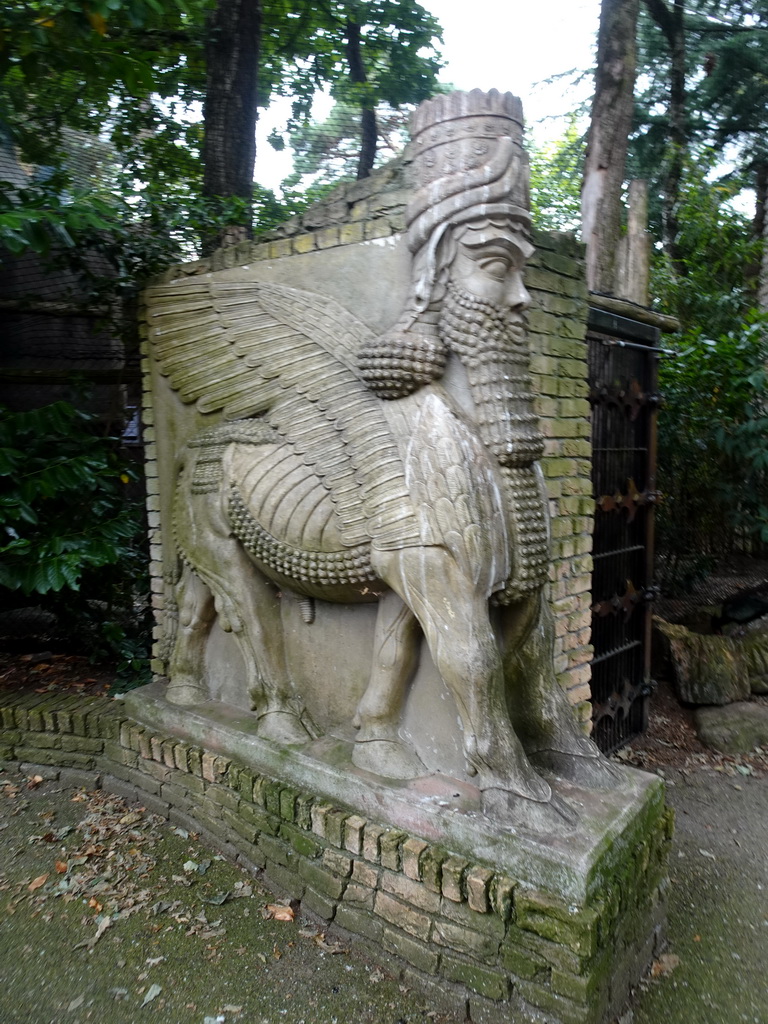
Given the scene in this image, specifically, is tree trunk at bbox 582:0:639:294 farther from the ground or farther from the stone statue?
the ground

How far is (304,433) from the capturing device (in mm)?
2770

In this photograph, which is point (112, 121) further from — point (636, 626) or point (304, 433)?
point (636, 626)

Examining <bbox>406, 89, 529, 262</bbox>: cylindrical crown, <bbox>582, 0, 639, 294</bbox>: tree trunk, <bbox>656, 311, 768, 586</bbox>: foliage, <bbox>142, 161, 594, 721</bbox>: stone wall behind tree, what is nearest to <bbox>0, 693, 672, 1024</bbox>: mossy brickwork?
<bbox>142, 161, 594, 721</bbox>: stone wall behind tree

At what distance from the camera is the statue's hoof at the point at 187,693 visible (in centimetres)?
341

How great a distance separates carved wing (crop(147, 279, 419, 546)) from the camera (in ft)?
8.21

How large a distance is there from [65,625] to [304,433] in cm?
298

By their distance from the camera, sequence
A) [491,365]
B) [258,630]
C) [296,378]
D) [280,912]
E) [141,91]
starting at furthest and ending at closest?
[141,91], [258,630], [296,378], [280,912], [491,365]

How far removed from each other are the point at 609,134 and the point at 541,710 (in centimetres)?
550

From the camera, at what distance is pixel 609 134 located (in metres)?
6.10

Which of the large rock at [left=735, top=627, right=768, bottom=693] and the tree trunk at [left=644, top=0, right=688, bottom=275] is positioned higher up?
the tree trunk at [left=644, top=0, right=688, bottom=275]

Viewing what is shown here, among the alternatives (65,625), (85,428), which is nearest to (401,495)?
(85,428)

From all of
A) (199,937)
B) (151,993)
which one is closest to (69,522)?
(199,937)

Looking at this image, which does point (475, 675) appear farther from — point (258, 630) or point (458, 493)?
point (258, 630)

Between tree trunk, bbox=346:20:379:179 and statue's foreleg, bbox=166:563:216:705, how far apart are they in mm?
5434
